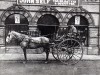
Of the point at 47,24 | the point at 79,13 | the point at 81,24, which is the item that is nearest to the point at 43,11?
the point at 47,24

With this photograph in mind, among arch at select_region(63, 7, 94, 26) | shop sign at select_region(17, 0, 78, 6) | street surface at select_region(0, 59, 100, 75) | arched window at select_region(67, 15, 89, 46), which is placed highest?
shop sign at select_region(17, 0, 78, 6)

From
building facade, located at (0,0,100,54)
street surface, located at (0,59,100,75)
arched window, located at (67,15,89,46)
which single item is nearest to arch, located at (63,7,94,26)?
building facade, located at (0,0,100,54)

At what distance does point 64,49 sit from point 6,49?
13.5 feet

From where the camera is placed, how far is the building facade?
12.5 meters

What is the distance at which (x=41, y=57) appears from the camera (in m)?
11.5

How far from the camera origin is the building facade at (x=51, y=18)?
41.1 feet

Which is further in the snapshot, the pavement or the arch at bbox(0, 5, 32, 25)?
the arch at bbox(0, 5, 32, 25)

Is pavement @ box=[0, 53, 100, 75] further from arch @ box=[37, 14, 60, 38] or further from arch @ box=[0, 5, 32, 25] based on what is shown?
arch @ box=[0, 5, 32, 25]

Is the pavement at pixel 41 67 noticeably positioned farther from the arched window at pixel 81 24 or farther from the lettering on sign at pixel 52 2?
the lettering on sign at pixel 52 2

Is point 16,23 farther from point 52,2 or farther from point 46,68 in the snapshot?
point 46,68

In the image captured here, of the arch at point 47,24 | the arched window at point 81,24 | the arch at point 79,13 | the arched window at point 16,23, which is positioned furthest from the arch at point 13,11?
the arched window at point 81,24

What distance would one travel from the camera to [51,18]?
42.1 ft

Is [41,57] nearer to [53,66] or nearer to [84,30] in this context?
[53,66]

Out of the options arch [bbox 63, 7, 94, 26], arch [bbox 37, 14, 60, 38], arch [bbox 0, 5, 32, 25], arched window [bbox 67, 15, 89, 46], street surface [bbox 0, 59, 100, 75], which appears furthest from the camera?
arched window [bbox 67, 15, 89, 46]
